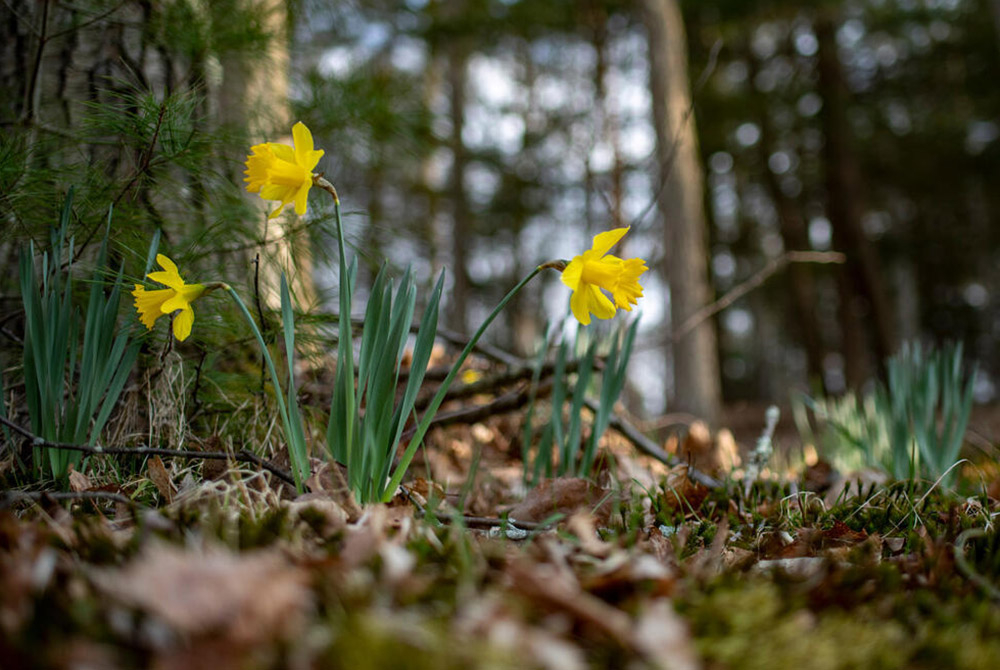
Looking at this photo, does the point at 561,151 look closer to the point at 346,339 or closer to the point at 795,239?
the point at 795,239

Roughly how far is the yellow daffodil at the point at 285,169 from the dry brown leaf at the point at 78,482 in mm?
620

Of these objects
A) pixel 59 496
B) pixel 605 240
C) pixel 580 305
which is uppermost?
pixel 605 240

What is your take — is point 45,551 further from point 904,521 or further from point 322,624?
point 904,521

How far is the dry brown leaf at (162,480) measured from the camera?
122cm

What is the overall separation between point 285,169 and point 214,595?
764 millimetres

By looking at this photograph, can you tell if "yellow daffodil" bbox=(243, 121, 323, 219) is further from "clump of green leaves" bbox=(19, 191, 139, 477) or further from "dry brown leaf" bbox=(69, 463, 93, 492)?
"dry brown leaf" bbox=(69, 463, 93, 492)

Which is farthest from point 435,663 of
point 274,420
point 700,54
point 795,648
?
point 700,54

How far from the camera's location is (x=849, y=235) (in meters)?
7.73

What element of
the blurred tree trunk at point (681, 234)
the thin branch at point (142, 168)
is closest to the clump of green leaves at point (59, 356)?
the thin branch at point (142, 168)

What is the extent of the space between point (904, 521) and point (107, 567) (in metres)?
1.37

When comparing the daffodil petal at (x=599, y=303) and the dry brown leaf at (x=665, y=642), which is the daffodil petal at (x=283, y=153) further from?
the dry brown leaf at (x=665, y=642)

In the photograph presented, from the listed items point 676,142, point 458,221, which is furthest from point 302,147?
point 458,221

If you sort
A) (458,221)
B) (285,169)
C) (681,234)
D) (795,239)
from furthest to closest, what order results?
1. (795,239)
2. (458,221)
3. (681,234)
4. (285,169)

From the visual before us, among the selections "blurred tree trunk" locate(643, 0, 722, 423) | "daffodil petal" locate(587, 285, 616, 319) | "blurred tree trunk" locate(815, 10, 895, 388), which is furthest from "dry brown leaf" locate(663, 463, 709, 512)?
"blurred tree trunk" locate(815, 10, 895, 388)
